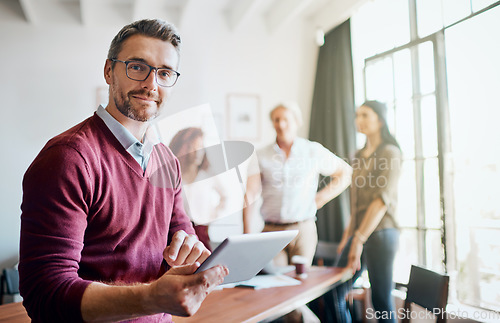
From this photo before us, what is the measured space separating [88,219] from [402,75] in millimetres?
2024

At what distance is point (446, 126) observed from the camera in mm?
1984

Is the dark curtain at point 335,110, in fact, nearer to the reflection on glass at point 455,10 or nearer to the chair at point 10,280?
the reflection on glass at point 455,10

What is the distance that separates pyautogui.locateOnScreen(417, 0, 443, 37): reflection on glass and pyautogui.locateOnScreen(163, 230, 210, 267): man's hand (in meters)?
1.87

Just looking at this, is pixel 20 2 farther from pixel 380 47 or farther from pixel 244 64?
pixel 380 47

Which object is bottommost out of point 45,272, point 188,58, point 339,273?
point 339,273

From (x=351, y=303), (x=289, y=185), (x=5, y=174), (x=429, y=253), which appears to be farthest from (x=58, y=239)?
(x=351, y=303)

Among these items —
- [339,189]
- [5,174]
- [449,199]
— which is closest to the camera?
[5,174]

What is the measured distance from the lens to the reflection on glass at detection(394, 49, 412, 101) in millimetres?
2207

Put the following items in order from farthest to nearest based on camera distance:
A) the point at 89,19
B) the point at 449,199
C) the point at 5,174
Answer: the point at 449,199
the point at 89,19
the point at 5,174

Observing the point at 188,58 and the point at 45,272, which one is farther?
the point at 188,58

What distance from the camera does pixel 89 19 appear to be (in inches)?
71.2

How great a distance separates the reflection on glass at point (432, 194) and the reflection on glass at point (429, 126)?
58 millimetres

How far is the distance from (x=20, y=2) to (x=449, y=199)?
2.42 m

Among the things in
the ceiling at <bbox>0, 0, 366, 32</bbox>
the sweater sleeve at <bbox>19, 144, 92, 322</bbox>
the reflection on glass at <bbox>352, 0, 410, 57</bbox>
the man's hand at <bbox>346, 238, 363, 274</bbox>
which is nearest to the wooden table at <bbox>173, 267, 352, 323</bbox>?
the man's hand at <bbox>346, 238, 363, 274</bbox>
